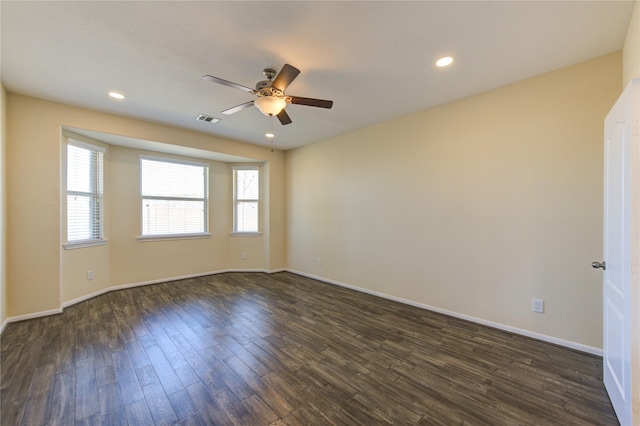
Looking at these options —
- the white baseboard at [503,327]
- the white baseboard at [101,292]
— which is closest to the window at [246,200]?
the white baseboard at [101,292]

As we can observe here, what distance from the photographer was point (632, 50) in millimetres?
1886

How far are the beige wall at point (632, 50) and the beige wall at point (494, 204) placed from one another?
0.17m

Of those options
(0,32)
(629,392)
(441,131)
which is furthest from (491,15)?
(0,32)

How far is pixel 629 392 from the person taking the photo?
143 cm

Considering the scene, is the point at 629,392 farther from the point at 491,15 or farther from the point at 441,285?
the point at 491,15

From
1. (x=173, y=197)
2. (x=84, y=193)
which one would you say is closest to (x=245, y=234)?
(x=173, y=197)

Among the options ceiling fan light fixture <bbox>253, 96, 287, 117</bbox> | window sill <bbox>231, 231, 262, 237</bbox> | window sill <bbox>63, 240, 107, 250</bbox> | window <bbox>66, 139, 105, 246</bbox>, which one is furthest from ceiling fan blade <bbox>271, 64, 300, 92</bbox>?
window sill <bbox>231, 231, 262, 237</bbox>

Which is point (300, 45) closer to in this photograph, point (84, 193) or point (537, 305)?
point (537, 305)

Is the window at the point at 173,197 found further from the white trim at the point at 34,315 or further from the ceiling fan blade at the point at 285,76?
the ceiling fan blade at the point at 285,76

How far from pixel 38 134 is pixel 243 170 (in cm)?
314

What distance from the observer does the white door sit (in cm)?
141

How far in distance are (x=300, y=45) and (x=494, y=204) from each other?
265 cm

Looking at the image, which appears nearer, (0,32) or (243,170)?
(0,32)

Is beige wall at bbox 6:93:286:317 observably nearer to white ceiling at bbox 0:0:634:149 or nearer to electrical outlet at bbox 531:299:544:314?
white ceiling at bbox 0:0:634:149
